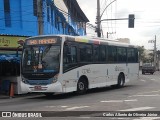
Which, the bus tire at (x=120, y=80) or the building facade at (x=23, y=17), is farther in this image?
the building facade at (x=23, y=17)

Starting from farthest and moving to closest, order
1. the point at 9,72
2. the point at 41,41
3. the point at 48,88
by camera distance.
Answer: the point at 9,72, the point at 41,41, the point at 48,88

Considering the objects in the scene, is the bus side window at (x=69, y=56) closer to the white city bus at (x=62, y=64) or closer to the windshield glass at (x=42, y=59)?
the white city bus at (x=62, y=64)

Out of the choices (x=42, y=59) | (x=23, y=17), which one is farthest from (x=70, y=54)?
(x=23, y=17)

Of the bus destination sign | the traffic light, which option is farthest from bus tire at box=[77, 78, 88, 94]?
the traffic light

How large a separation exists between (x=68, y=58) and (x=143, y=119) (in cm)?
814

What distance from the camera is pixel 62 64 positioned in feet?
58.9

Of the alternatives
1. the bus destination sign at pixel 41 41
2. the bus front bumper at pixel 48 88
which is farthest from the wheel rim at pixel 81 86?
the bus destination sign at pixel 41 41

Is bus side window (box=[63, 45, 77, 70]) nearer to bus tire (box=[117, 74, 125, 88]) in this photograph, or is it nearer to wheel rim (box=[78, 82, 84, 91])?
wheel rim (box=[78, 82, 84, 91])

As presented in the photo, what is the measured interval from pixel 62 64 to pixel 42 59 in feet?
3.21

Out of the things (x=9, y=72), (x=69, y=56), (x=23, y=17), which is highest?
(x=23, y=17)

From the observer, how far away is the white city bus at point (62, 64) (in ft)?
58.7

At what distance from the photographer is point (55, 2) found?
41.8 metres

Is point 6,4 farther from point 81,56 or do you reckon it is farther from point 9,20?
point 81,56

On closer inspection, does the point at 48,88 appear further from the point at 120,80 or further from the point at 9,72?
the point at 120,80
